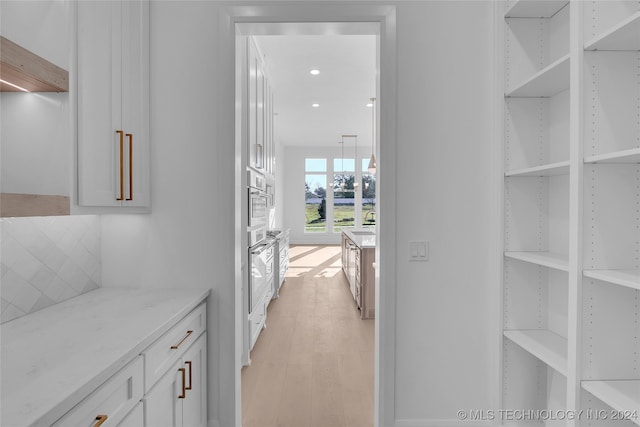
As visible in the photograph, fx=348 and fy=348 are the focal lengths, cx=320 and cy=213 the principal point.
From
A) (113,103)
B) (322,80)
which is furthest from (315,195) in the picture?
(113,103)

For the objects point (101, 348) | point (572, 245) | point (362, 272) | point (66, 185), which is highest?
point (66, 185)

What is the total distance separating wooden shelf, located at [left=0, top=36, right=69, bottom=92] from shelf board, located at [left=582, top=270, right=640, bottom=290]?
1991 millimetres

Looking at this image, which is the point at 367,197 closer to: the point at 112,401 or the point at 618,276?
the point at 618,276

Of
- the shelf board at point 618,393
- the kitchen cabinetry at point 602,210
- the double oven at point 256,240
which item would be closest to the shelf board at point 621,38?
the kitchen cabinetry at point 602,210

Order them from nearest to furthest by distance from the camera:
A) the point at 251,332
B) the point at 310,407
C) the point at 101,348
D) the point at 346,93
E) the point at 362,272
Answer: the point at 101,348 → the point at 310,407 → the point at 251,332 → the point at 362,272 → the point at 346,93

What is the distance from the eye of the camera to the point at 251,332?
298 centimetres

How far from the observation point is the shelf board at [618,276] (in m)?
1.11

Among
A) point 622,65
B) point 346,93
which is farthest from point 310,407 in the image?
point 346,93

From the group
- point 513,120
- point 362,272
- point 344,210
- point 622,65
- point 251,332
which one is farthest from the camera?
point 344,210

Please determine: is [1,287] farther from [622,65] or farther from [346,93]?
[346,93]

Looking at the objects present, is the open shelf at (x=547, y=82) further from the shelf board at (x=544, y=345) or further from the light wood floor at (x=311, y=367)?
the light wood floor at (x=311, y=367)

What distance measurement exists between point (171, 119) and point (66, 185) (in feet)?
2.36

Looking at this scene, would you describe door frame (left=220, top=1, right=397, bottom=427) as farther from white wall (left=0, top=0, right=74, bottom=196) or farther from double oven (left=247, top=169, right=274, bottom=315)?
double oven (left=247, top=169, right=274, bottom=315)

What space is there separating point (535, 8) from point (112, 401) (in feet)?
7.93
